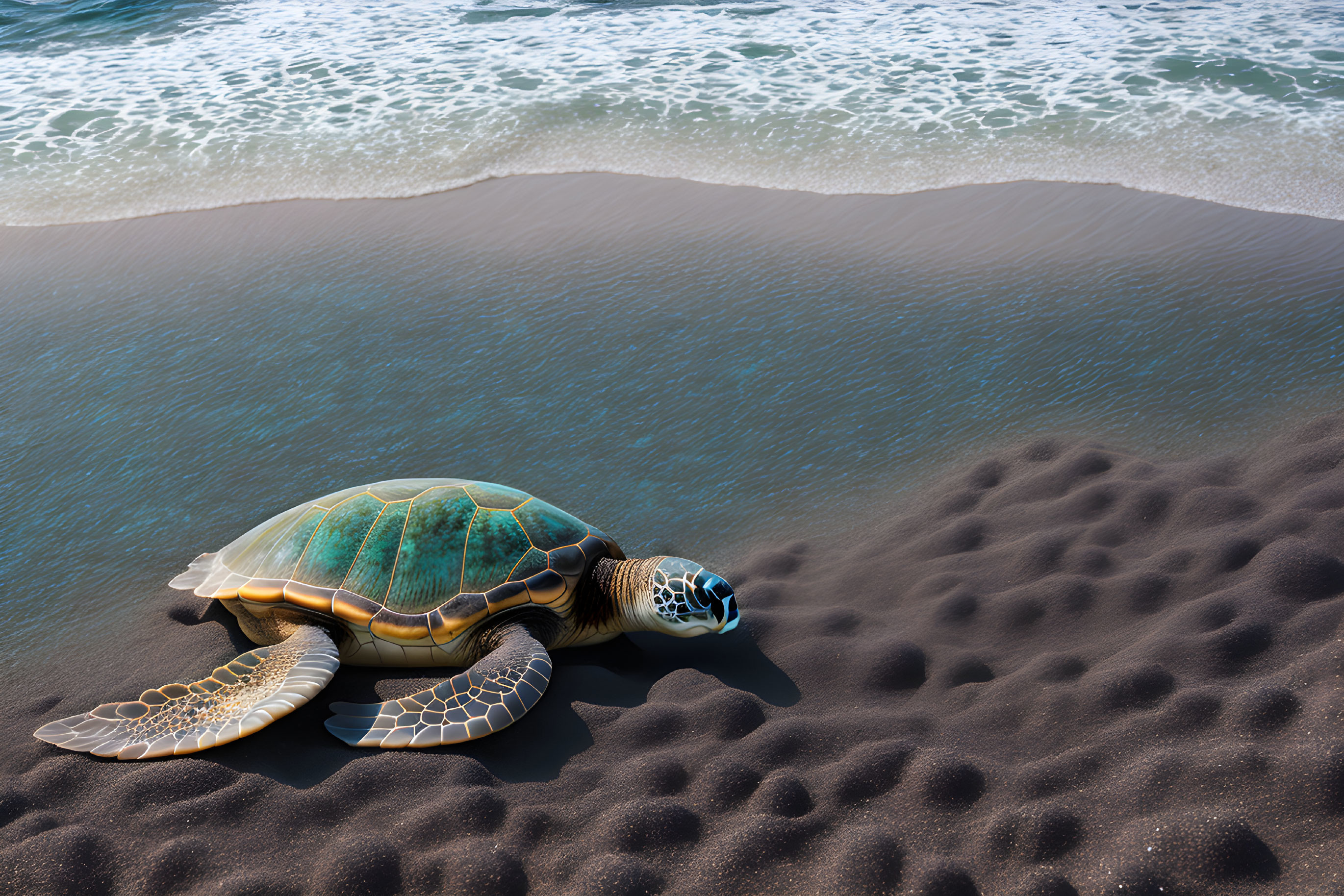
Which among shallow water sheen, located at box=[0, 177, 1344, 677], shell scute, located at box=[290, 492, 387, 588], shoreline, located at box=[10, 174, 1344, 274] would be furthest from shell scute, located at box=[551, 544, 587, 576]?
shoreline, located at box=[10, 174, 1344, 274]

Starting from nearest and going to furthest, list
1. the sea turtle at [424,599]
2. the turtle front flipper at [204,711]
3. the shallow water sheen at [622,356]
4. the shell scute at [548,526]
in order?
1. the turtle front flipper at [204,711]
2. the sea turtle at [424,599]
3. the shell scute at [548,526]
4. the shallow water sheen at [622,356]

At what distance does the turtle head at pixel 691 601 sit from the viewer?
2344mm

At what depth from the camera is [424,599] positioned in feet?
7.85

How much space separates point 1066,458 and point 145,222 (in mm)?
5142

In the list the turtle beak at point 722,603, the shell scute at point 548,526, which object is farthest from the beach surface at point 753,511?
the shell scute at point 548,526

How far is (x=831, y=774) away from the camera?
6.32 ft

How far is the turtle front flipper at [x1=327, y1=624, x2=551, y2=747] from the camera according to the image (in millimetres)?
2061

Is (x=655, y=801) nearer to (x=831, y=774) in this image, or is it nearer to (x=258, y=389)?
(x=831, y=774)

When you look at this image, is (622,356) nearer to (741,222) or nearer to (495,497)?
(495,497)

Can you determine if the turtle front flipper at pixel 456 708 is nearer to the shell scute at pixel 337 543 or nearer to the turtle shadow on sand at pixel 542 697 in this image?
the turtle shadow on sand at pixel 542 697

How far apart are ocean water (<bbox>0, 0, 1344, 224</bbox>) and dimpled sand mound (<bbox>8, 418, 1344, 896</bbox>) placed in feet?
9.94

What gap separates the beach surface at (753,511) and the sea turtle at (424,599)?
0.11 m

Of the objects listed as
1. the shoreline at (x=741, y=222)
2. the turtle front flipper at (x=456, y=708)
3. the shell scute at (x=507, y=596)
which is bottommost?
the turtle front flipper at (x=456, y=708)

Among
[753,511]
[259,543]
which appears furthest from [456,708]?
[753,511]
